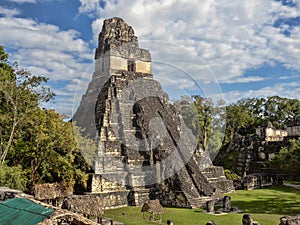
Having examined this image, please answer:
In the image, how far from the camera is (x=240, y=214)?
15227 millimetres

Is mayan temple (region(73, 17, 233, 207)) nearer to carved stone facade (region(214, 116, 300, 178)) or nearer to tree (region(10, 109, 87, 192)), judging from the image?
tree (region(10, 109, 87, 192))

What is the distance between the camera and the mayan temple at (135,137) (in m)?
17.7

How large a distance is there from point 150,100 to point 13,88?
8.51 metres

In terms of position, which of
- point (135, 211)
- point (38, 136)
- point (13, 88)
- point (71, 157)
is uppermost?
point (13, 88)

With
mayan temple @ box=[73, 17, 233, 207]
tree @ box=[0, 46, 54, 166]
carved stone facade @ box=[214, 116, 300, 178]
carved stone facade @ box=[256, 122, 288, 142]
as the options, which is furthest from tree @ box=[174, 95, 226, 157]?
tree @ box=[0, 46, 54, 166]

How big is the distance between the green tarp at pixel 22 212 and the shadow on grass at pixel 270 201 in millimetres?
11480

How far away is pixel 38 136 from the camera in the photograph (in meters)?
16.6

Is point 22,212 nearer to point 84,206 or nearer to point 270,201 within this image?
point 84,206

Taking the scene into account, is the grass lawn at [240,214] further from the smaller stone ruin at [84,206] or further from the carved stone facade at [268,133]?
the carved stone facade at [268,133]

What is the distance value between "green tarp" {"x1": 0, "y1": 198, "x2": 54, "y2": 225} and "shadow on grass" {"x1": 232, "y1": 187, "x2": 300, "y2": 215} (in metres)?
11.5

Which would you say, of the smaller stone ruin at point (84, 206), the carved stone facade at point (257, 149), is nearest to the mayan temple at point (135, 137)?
the smaller stone ruin at point (84, 206)

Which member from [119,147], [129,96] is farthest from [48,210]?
[129,96]

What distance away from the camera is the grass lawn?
13.6 metres

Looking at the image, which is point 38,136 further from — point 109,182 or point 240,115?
point 240,115
